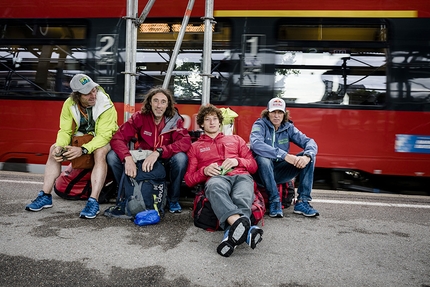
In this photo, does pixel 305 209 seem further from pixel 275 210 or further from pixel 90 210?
pixel 90 210

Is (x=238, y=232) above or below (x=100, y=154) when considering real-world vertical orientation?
below

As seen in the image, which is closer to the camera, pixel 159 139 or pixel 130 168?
pixel 130 168

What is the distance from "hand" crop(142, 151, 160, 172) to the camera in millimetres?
3631

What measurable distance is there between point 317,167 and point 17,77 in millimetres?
4985

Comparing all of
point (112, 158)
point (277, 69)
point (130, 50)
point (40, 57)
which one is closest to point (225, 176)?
point (112, 158)

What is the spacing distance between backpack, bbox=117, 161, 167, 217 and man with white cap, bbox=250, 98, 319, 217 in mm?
Answer: 1049

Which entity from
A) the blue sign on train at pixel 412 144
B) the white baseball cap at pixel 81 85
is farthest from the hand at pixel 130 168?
the blue sign on train at pixel 412 144

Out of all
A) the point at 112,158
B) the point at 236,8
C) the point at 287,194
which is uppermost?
the point at 236,8

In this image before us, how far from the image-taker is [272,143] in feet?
13.5

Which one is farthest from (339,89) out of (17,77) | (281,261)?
(17,77)

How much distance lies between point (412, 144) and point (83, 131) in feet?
14.3

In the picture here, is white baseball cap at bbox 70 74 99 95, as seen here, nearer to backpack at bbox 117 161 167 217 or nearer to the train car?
backpack at bbox 117 161 167 217

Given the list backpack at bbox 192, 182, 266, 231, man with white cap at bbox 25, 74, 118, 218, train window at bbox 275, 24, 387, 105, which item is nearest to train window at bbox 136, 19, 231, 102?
train window at bbox 275, 24, 387, 105

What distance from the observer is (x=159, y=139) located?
3.94 m
